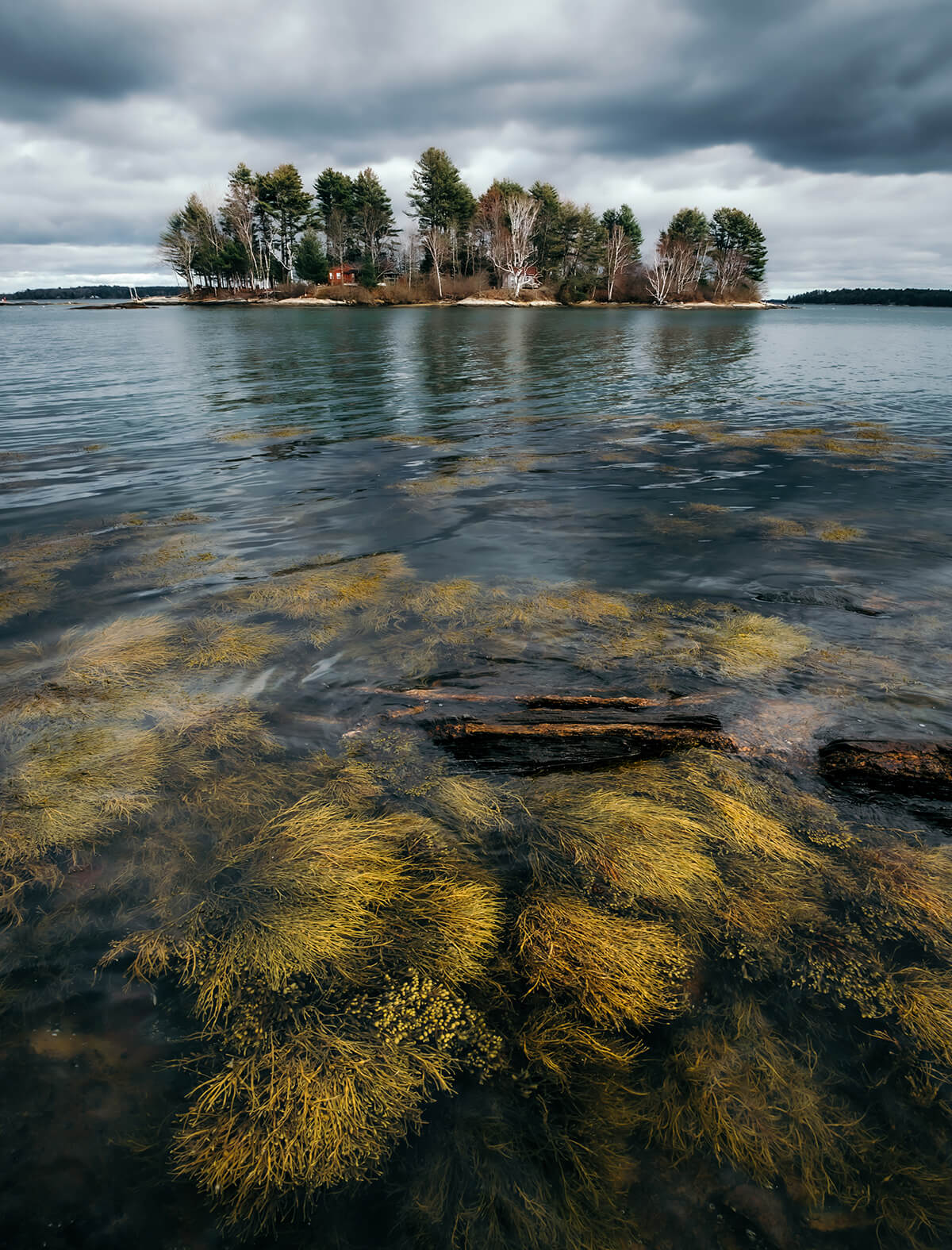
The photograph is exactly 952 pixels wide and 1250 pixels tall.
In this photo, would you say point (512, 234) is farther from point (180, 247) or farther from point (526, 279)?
point (180, 247)

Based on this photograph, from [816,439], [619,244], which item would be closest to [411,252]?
[619,244]

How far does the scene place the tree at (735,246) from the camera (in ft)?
412

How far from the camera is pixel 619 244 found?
111 metres

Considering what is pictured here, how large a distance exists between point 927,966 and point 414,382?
2703 cm

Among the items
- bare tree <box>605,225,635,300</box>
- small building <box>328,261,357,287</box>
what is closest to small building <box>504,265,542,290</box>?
bare tree <box>605,225,635,300</box>

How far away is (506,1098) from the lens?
8.95 ft

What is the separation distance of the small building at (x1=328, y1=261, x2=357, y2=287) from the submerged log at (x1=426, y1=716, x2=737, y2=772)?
4548 inches

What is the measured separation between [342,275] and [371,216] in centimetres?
1299

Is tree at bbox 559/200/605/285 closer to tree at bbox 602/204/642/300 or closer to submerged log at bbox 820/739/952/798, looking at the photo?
tree at bbox 602/204/642/300

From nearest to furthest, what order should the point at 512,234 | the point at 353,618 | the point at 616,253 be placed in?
the point at 353,618 < the point at 512,234 < the point at 616,253

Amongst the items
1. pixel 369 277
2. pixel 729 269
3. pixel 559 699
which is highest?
pixel 729 269

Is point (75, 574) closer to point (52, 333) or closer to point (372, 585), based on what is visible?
point (372, 585)

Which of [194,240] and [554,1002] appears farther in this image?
[194,240]

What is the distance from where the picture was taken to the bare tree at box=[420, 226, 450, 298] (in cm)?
10094
